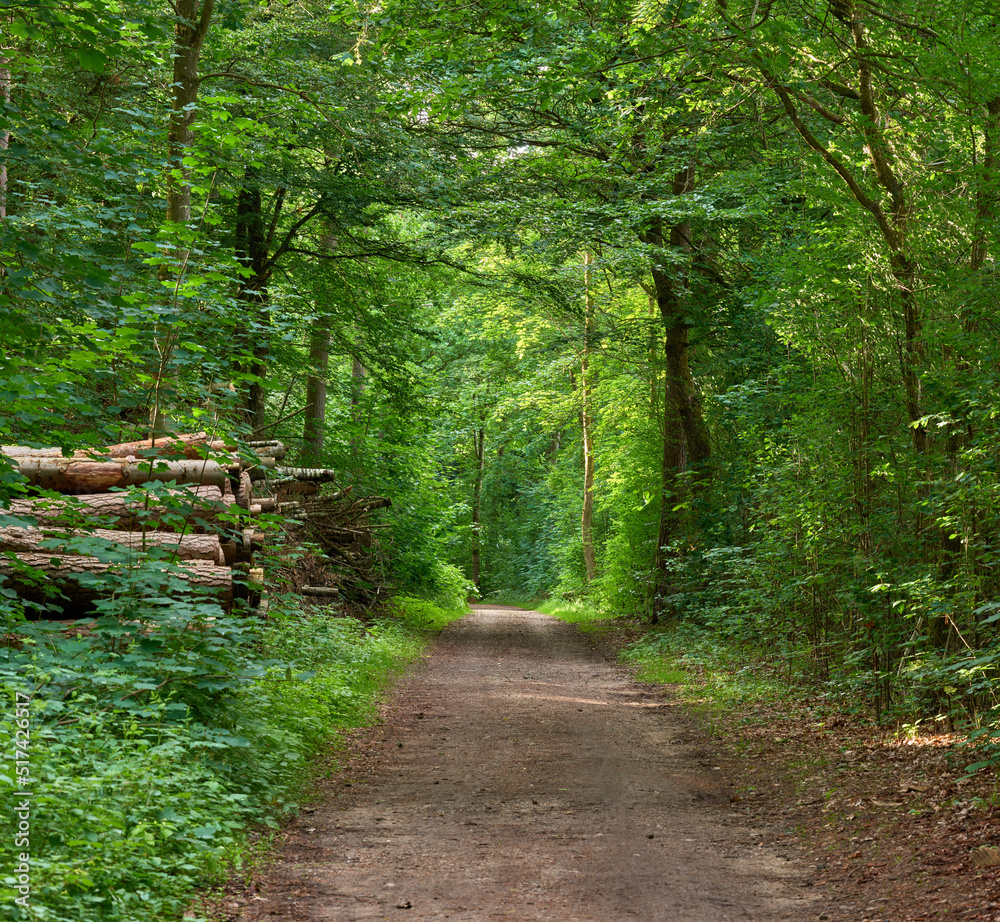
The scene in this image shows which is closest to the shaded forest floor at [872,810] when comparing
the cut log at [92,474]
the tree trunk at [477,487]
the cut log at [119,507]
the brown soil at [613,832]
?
the brown soil at [613,832]

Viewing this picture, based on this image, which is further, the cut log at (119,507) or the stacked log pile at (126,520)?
the cut log at (119,507)

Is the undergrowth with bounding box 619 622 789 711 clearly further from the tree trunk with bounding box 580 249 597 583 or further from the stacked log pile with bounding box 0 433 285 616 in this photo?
the tree trunk with bounding box 580 249 597 583

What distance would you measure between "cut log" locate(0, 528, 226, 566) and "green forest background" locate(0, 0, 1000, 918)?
727 mm

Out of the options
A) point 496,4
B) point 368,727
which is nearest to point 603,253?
point 496,4

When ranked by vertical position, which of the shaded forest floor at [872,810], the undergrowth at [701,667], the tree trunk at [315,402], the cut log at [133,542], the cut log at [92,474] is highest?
the tree trunk at [315,402]

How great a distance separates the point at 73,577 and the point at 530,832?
4009mm

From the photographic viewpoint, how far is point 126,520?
7.77 m

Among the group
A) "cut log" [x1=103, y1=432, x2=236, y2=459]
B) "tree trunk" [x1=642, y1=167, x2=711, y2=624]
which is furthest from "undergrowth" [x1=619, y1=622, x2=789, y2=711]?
"cut log" [x1=103, y1=432, x2=236, y2=459]

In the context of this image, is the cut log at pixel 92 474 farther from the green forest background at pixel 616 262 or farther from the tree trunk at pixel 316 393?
the tree trunk at pixel 316 393

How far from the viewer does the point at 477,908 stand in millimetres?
4492

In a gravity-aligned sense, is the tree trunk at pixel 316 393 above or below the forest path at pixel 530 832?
above

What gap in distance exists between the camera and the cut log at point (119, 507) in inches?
253

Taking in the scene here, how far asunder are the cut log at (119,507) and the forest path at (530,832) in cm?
254

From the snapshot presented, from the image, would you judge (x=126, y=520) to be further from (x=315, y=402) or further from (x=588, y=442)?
(x=588, y=442)
